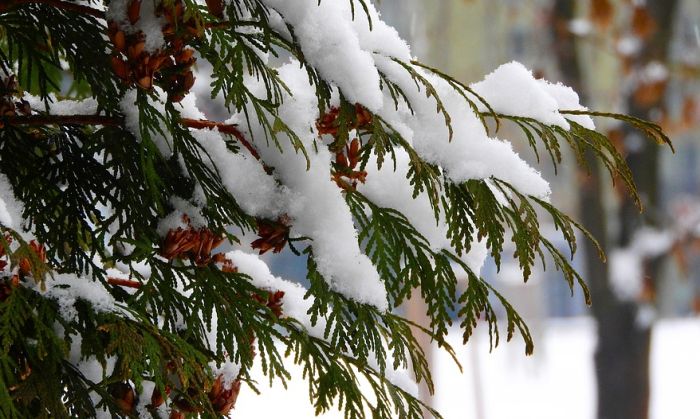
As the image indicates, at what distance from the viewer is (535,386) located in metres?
12.7

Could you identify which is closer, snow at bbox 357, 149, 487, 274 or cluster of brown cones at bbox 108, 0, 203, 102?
cluster of brown cones at bbox 108, 0, 203, 102

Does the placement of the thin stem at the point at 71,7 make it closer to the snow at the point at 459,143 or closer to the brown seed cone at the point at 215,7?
the brown seed cone at the point at 215,7

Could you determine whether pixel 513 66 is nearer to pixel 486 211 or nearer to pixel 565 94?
pixel 565 94

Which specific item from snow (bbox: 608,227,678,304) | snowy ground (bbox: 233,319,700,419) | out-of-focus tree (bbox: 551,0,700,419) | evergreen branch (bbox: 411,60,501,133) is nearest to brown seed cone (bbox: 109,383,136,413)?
evergreen branch (bbox: 411,60,501,133)

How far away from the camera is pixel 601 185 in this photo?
18.2 ft

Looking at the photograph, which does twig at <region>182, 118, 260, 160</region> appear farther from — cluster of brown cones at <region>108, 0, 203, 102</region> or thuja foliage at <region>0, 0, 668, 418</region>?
cluster of brown cones at <region>108, 0, 203, 102</region>

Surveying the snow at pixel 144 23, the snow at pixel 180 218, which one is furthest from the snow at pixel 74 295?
the snow at pixel 144 23

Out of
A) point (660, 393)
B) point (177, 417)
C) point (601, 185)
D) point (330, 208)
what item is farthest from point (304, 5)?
point (660, 393)

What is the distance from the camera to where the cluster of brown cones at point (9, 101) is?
118 cm

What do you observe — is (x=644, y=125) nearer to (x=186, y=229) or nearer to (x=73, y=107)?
(x=186, y=229)

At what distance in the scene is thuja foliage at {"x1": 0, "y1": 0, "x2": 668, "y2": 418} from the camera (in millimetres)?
1074

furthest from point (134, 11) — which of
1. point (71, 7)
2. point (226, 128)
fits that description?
point (226, 128)

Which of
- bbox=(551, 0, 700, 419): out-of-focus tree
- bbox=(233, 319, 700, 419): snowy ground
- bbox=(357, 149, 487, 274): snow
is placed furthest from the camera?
bbox=(233, 319, 700, 419): snowy ground

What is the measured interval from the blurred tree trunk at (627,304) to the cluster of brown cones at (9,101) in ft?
14.5
